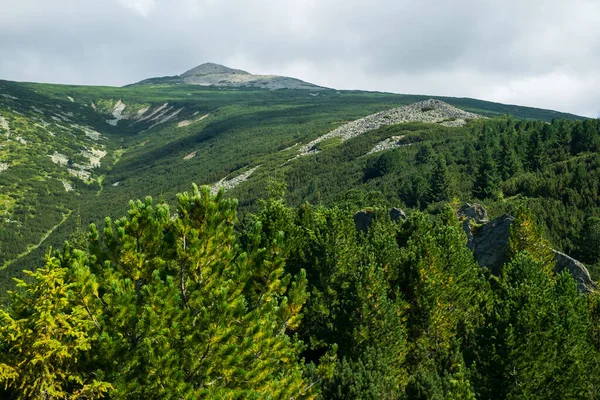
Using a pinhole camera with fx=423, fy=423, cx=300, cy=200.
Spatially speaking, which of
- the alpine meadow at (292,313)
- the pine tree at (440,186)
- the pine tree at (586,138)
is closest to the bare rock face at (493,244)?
the alpine meadow at (292,313)

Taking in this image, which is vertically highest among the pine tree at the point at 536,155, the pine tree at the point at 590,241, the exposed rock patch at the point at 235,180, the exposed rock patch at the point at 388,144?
the pine tree at the point at 536,155

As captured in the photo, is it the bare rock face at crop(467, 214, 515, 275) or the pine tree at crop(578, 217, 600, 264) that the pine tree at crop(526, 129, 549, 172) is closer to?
the pine tree at crop(578, 217, 600, 264)

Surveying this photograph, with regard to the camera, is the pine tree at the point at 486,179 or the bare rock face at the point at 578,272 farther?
the pine tree at the point at 486,179

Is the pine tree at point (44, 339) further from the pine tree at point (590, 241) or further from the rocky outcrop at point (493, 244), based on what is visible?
the pine tree at point (590, 241)

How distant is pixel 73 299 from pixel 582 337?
27.2 metres

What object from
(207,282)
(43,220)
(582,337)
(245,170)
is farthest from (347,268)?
(43,220)

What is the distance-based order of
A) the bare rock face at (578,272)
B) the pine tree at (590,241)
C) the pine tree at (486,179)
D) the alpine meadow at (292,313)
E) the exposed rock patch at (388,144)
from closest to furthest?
1. the alpine meadow at (292,313)
2. the bare rock face at (578,272)
3. the pine tree at (590,241)
4. the pine tree at (486,179)
5. the exposed rock patch at (388,144)

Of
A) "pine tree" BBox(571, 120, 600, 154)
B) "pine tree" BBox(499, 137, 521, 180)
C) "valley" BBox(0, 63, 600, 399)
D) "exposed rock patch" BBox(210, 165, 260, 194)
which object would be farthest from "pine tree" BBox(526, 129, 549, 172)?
"exposed rock patch" BBox(210, 165, 260, 194)

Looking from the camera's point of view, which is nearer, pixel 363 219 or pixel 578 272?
pixel 578 272

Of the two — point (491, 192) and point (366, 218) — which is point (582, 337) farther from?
point (491, 192)

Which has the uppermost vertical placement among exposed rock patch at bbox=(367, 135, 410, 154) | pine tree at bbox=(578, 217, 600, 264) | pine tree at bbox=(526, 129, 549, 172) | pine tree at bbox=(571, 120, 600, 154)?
pine tree at bbox=(571, 120, 600, 154)

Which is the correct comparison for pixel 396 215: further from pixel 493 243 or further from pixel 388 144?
pixel 388 144

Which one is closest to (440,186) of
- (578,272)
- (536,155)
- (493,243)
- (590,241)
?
(536,155)

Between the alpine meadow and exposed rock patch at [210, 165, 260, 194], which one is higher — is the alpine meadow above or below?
above
